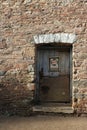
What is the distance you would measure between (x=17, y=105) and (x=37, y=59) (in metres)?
1.40

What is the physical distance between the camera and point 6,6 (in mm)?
8633

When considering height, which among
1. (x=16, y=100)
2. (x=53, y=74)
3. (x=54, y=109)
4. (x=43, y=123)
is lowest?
(x=43, y=123)

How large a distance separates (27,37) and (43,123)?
2385mm

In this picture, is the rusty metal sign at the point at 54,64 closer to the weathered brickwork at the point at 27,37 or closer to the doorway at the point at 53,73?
the doorway at the point at 53,73

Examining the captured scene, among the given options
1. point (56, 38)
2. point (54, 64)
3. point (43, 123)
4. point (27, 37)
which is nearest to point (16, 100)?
point (43, 123)

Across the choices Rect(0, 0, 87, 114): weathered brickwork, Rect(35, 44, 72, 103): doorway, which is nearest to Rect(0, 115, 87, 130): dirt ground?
Rect(0, 0, 87, 114): weathered brickwork

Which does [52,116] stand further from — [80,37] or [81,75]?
[80,37]

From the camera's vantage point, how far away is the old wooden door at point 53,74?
8828 millimetres

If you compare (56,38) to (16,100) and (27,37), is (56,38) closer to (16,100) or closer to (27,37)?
(27,37)

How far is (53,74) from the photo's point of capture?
887 cm

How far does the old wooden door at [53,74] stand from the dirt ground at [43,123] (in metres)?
0.71

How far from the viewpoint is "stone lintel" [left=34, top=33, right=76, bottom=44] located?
332 inches

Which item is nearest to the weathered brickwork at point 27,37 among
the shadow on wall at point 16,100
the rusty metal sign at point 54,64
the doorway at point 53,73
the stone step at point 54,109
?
the shadow on wall at point 16,100

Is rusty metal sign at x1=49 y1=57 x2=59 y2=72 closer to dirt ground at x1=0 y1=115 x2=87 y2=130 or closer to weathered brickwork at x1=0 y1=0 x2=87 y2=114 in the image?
weathered brickwork at x1=0 y1=0 x2=87 y2=114
